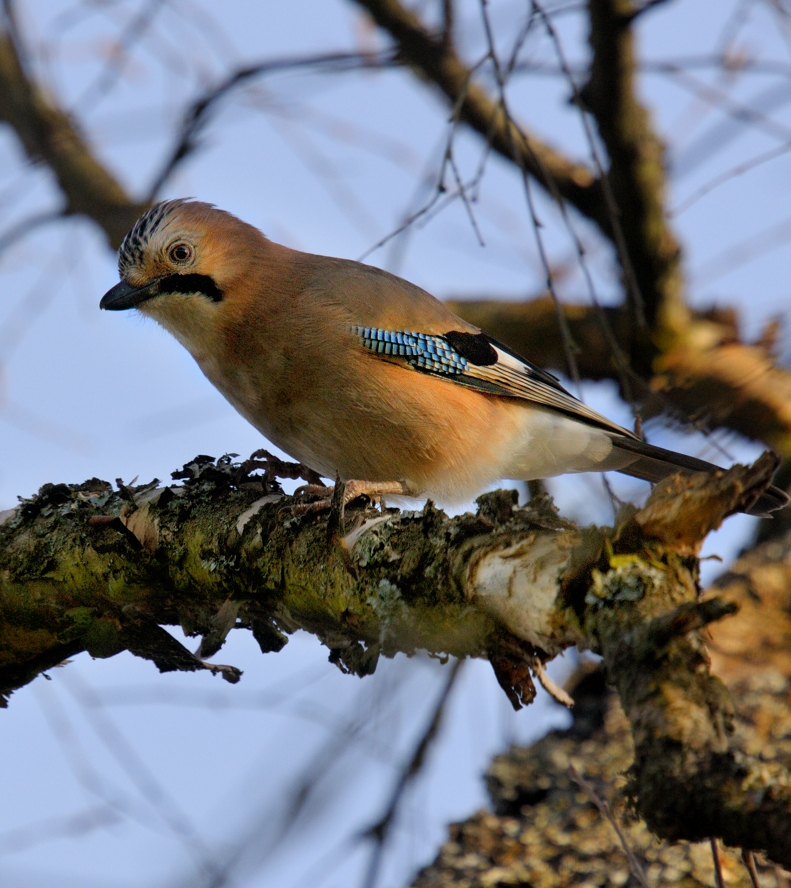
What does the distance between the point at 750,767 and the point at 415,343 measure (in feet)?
10.5

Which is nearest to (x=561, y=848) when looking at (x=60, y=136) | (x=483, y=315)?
(x=483, y=315)

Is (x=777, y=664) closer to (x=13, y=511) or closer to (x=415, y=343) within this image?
(x=415, y=343)

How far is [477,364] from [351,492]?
156 centimetres

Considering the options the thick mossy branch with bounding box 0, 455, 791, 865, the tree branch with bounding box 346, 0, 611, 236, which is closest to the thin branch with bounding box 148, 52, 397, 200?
the tree branch with bounding box 346, 0, 611, 236

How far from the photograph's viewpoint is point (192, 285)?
4660 mm

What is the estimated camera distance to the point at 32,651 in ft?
11.4

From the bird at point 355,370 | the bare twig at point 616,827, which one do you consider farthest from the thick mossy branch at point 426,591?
the bird at point 355,370

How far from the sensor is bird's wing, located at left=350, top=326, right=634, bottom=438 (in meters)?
4.54

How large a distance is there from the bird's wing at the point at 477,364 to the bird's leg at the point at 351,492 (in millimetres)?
627

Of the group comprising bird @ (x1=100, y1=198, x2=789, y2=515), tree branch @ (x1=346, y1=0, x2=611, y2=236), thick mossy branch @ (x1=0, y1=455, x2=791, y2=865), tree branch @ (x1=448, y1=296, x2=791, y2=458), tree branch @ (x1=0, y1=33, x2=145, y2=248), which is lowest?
thick mossy branch @ (x1=0, y1=455, x2=791, y2=865)

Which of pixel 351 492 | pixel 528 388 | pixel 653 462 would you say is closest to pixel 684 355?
pixel 653 462

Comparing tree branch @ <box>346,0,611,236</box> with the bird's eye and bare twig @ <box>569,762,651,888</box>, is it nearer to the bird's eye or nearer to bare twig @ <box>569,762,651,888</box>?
the bird's eye

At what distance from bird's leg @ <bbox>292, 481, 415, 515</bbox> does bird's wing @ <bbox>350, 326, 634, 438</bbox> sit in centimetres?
63

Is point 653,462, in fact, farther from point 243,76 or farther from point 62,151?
point 62,151
